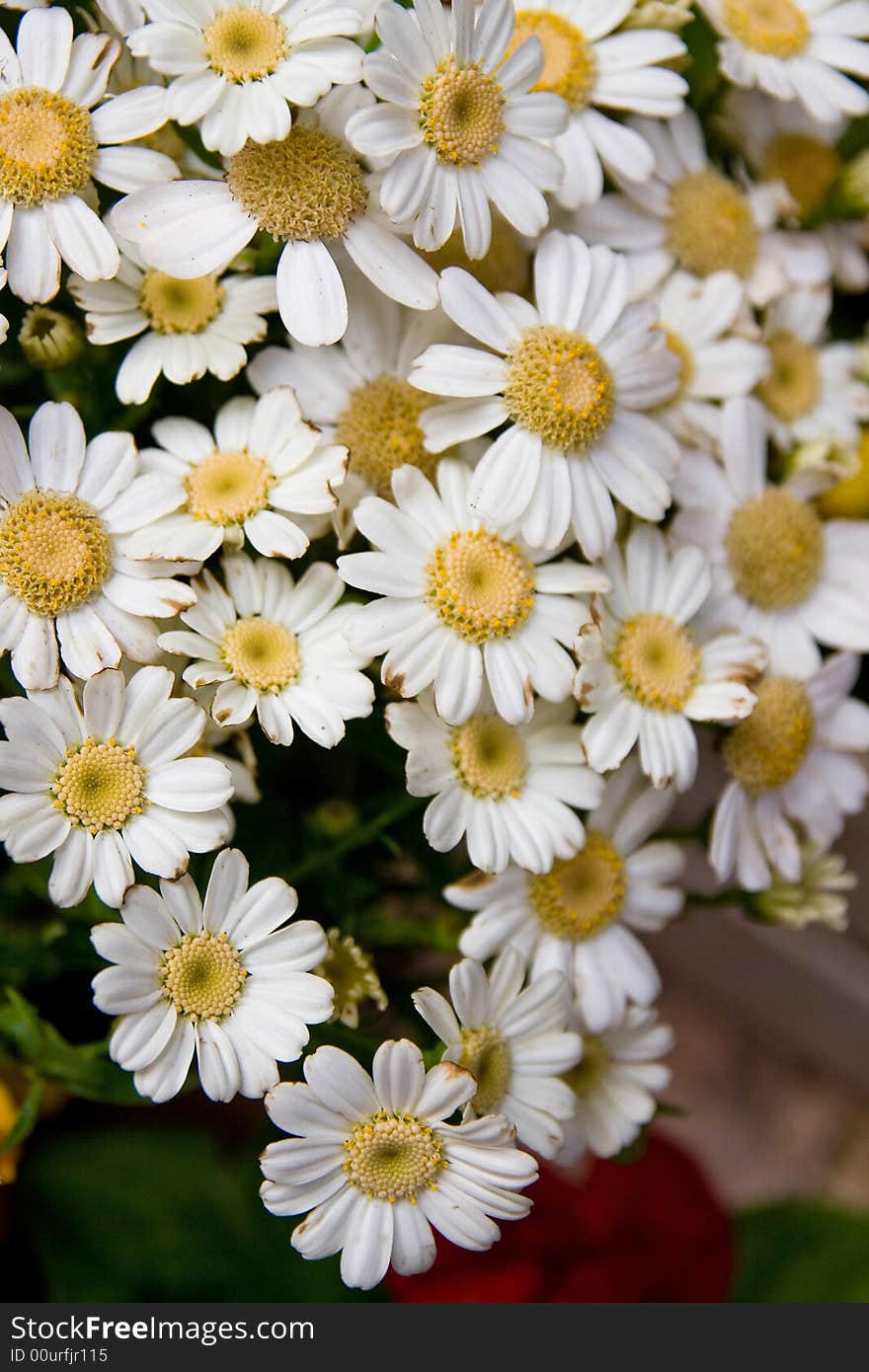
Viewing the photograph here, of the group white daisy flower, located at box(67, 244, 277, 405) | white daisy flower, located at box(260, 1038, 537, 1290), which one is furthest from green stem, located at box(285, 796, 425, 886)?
white daisy flower, located at box(67, 244, 277, 405)

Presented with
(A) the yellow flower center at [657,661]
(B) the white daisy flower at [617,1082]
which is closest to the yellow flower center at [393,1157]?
(B) the white daisy flower at [617,1082]

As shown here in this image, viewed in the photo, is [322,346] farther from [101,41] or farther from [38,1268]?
[38,1268]

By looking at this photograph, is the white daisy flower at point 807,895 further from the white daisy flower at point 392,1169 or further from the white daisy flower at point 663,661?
the white daisy flower at point 392,1169

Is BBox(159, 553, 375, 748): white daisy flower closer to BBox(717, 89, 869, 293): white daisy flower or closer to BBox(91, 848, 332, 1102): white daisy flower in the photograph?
BBox(91, 848, 332, 1102): white daisy flower

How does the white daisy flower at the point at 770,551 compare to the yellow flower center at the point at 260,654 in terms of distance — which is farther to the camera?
the white daisy flower at the point at 770,551

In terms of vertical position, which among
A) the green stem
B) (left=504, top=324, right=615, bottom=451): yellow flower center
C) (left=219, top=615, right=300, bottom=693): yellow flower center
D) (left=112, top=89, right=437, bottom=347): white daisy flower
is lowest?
the green stem

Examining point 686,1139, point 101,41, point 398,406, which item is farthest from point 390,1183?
point 686,1139
